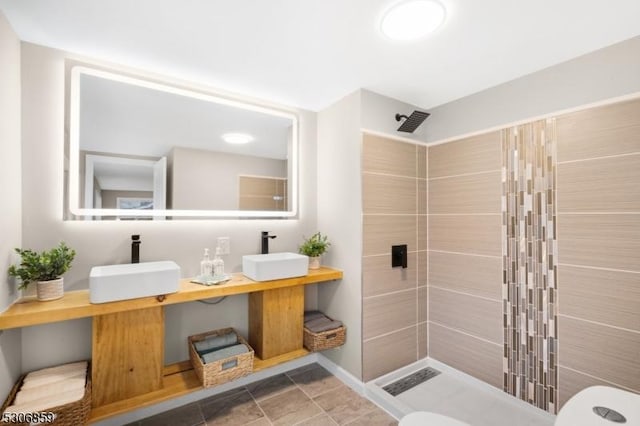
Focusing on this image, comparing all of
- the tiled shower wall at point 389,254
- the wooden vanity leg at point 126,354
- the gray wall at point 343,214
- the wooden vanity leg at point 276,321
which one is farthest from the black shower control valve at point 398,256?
the wooden vanity leg at point 126,354

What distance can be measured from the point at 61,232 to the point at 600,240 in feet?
10.3

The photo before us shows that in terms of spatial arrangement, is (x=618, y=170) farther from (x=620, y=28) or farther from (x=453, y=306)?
(x=453, y=306)

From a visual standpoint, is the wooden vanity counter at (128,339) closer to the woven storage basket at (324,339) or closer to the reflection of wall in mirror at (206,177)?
the woven storage basket at (324,339)

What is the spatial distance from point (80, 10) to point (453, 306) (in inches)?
119

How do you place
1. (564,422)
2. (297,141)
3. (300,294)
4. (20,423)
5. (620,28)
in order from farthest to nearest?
1. (297,141)
2. (300,294)
3. (620,28)
4. (20,423)
5. (564,422)

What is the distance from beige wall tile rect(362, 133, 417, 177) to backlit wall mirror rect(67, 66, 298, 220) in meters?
0.67

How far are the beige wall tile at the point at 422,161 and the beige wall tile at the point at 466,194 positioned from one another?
A: 3.9 inches

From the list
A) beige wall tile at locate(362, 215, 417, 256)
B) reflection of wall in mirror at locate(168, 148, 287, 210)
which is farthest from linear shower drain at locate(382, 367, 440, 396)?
reflection of wall in mirror at locate(168, 148, 287, 210)

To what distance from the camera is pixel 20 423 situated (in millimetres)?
1288

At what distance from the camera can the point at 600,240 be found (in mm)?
1706

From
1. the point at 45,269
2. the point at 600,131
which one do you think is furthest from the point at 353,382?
the point at 600,131

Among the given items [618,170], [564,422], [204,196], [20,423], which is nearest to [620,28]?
[618,170]

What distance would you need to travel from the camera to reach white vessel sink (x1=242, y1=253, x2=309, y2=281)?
199 cm

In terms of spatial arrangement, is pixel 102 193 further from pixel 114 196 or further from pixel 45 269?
pixel 45 269
